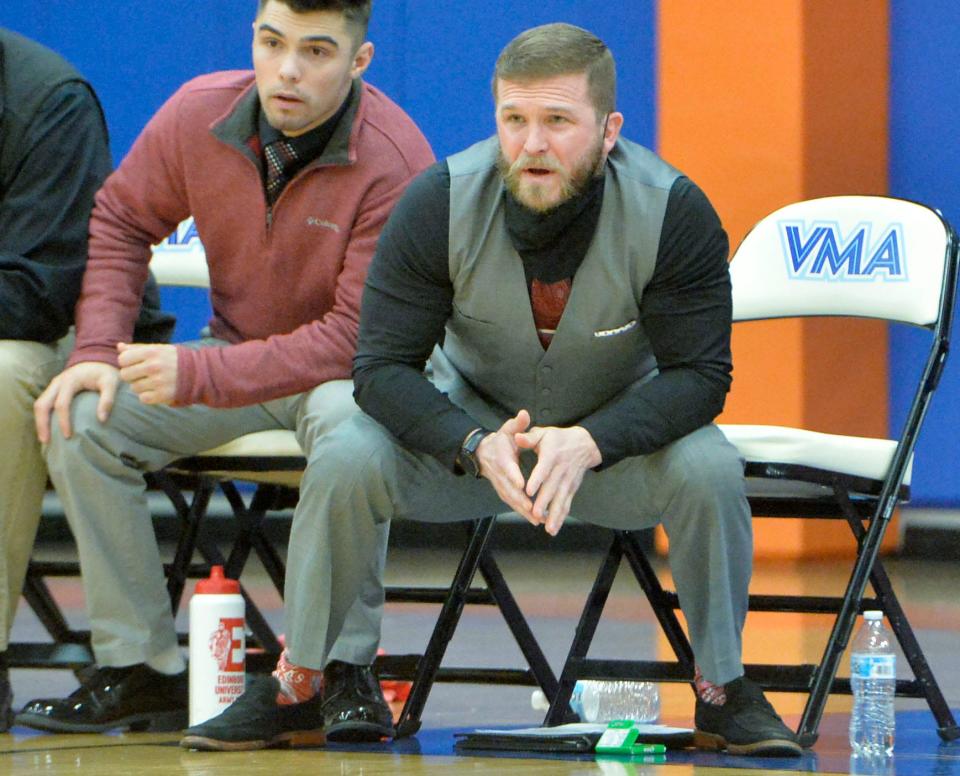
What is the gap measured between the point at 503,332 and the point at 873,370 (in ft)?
12.1

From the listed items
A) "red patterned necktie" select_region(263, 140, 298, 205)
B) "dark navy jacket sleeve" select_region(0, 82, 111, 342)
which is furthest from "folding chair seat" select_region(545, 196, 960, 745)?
"dark navy jacket sleeve" select_region(0, 82, 111, 342)

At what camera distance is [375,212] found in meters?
3.18

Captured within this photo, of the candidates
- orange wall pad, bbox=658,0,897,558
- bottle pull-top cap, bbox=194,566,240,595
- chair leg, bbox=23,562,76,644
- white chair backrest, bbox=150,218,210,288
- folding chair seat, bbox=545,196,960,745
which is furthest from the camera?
orange wall pad, bbox=658,0,897,558

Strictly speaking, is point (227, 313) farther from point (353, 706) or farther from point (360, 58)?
point (353, 706)

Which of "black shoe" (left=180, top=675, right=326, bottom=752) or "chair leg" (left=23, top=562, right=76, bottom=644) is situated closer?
"black shoe" (left=180, top=675, right=326, bottom=752)

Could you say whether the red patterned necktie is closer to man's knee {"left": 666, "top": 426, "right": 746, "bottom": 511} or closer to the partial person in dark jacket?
the partial person in dark jacket

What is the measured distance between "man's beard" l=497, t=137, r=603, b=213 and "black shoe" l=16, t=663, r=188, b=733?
1108mm

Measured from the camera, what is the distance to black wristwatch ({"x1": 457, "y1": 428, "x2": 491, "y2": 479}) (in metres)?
2.71

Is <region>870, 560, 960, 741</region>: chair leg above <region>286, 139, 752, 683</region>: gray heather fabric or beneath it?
beneath

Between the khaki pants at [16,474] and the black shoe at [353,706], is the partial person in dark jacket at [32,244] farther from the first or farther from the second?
the black shoe at [353,706]

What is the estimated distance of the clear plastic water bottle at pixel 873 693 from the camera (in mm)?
2762

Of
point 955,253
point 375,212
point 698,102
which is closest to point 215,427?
point 375,212

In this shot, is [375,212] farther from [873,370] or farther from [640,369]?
[873,370]

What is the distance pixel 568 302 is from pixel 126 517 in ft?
2.97
